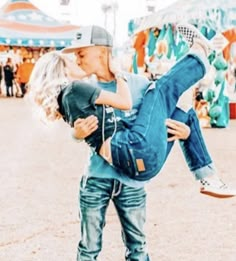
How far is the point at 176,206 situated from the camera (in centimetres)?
613

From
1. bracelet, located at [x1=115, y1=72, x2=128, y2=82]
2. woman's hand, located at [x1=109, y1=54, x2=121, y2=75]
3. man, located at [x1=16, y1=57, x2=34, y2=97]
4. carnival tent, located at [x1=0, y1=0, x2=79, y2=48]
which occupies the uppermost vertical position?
woman's hand, located at [x1=109, y1=54, x2=121, y2=75]

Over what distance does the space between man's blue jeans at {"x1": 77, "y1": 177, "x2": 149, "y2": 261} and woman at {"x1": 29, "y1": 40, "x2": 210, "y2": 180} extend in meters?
0.15

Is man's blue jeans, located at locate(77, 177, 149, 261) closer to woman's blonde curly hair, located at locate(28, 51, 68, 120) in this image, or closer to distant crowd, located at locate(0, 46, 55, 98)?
woman's blonde curly hair, located at locate(28, 51, 68, 120)

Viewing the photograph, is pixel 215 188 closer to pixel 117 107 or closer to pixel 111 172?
pixel 111 172

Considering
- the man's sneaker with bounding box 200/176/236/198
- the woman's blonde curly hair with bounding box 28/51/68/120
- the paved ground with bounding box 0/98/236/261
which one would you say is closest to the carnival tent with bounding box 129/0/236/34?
the paved ground with bounding box 0/98/236/261

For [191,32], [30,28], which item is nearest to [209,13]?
[191,32]

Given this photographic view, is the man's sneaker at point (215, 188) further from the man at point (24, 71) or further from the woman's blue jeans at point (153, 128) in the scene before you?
the man at point (24, 71)

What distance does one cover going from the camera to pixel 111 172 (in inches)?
115

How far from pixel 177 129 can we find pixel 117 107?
0.28m

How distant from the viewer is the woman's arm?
2766 millimetres

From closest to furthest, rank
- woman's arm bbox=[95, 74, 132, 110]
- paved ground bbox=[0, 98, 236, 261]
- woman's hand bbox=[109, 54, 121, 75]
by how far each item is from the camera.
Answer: woman's arm bbox=[95, 74, 132, 110], woman's hand bbox=[109, 54, 121, 75], paved ground bbox=[0, 98, 236, 261]

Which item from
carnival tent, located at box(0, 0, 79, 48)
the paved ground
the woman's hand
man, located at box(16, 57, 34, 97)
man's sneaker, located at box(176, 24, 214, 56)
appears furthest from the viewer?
man, located at box(16, 57, 34, 97)

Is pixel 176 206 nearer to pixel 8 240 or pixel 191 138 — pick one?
pixel 8 240

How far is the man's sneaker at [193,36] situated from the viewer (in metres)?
3.00
